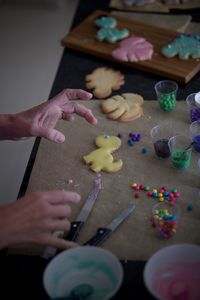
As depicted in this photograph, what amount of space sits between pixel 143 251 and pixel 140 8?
1.15 meters

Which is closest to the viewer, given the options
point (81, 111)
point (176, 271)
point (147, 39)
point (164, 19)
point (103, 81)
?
point (176, 271)

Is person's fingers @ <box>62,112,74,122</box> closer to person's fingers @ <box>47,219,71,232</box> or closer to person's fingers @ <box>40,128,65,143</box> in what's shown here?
person's fingers @ <box>40,128,65,143</box>

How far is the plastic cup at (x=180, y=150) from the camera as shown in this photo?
1.14 m

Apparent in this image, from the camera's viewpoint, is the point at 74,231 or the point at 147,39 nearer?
the point at 74,231

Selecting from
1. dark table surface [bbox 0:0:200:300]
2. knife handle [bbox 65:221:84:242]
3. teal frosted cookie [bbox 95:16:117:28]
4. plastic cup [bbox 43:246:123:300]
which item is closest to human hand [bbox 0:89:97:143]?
dark table surface [bbox 0:0:200:300]

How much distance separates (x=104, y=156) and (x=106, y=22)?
69 cm

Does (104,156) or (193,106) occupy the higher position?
(193,106)

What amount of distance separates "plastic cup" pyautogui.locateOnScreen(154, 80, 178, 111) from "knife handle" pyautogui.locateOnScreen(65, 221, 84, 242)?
47cm

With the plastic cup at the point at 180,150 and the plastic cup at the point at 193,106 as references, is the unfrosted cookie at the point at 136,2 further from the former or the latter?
the plastic cup at the point at 180,150

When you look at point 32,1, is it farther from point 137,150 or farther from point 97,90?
point 137,150

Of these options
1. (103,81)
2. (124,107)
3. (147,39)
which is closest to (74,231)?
(124,107)

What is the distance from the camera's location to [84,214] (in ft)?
3.46

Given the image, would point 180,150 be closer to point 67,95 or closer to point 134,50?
point 67,95

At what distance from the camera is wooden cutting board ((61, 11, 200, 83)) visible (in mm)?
1441
